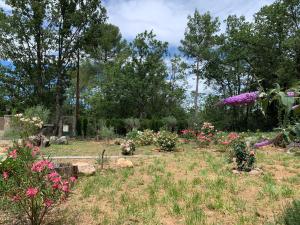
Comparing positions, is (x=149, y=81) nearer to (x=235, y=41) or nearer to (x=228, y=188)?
(x=235, y=41)

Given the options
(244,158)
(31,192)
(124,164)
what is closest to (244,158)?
(244,158)

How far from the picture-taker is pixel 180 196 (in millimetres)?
5301

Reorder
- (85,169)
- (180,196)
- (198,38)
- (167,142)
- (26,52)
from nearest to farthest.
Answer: (180,196)
(85,169)
(167,142)
(26,52)
(198,38)

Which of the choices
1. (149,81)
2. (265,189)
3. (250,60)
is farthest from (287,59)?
(265,189)

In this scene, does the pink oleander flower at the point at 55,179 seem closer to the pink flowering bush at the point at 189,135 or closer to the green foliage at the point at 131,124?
the pink flowering bush at the point at 189,135

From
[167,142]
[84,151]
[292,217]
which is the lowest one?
[292,217]

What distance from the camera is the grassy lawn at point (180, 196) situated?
446 centimetres

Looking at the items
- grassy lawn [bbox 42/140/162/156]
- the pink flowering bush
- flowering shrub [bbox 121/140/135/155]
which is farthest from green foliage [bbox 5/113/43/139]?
the pink flowering bush

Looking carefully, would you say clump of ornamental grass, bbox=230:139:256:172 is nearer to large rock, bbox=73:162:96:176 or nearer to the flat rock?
the flat rock

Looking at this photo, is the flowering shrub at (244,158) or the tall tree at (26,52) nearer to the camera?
the flowering shrub at (244,158)

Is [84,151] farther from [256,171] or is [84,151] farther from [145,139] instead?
[256,171]

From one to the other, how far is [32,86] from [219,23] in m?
16.5

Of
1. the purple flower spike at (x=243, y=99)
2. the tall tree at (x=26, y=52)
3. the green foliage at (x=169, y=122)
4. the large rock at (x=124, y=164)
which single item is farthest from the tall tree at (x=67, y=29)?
the purple flower spike at (x=243, y=99)

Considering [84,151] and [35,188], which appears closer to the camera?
[35,188]
